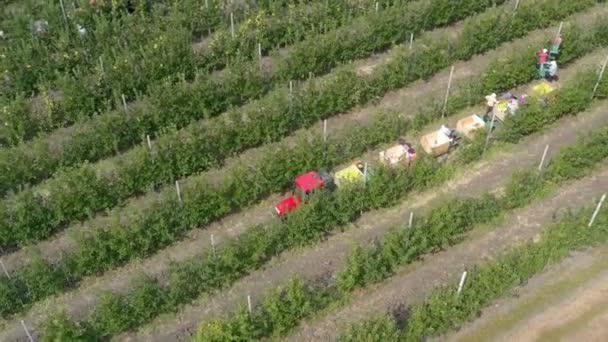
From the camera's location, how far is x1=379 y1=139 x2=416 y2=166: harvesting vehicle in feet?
49.4

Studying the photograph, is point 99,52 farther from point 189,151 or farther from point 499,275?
point 499,275

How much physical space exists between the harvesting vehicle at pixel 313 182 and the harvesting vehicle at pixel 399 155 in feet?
1.88

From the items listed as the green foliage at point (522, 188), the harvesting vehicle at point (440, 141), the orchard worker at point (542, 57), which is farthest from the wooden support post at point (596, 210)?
the orchard worker at point (542, 57)

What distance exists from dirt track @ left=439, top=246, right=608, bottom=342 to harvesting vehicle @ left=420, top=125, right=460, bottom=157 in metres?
3.62

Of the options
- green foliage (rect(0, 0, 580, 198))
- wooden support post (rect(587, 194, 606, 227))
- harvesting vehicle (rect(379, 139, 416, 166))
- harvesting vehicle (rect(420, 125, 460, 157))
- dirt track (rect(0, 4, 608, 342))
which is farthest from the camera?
harvesting vehicle (rect(420, 125, 460, 157))

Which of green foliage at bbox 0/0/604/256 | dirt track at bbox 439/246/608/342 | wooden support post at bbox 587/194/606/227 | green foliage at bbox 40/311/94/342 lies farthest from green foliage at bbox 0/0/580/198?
dirt track at bbox 439/246/608/342

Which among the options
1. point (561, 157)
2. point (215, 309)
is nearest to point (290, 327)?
point (215, 309)

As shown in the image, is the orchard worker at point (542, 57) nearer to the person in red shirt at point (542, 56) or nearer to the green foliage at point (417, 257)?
the person in red shirt at point (542, 56)

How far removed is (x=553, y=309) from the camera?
42.4ft

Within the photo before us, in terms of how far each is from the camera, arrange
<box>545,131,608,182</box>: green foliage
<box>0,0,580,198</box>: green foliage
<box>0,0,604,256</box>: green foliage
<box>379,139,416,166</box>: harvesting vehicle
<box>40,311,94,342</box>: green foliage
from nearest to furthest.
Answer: <box>40,311,94,342</box>: green foliage → <box>0,0,604,256</box>: green foliage → <box>545,131,608,182</box>: green foliage → <box>379,139,416,166</box>: harvesting vehicle → <box>0,0,580,198</box>: green foliage

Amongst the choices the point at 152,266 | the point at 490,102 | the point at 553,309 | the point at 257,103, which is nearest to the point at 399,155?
the point at 490,102

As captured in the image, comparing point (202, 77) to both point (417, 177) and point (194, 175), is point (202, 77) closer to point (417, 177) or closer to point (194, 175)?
point (194, 175)

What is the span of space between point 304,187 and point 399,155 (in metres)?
2.35

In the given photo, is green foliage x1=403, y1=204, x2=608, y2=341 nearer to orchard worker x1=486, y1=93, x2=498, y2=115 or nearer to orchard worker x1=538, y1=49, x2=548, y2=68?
orchard worker x1=486, y1=93, x2=498, y2=115
